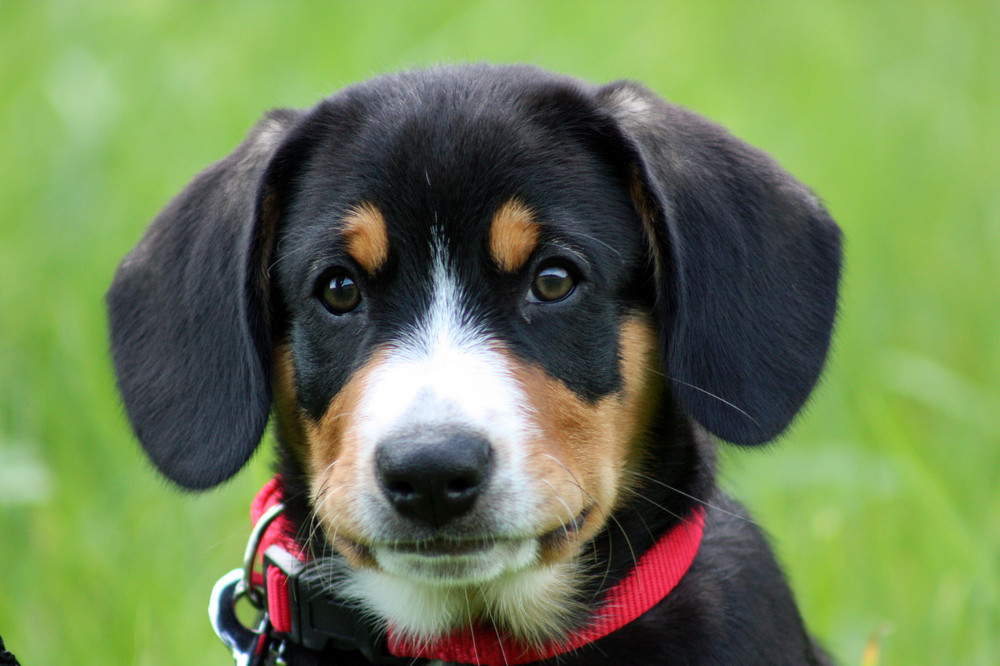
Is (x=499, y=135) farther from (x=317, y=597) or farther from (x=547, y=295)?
(x=317, y=597)

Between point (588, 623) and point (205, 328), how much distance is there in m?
1.23

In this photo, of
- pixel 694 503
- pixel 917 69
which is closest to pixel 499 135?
pixel 694 503

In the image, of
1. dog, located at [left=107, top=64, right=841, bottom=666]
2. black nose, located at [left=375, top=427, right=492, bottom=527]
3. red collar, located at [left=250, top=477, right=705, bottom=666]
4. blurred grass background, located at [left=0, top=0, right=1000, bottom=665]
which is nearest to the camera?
black nose, located at [left=375, top=427, right=492, bottom=527]

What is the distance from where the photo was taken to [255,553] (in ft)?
10.3

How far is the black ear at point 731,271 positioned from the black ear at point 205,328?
0.98 meters

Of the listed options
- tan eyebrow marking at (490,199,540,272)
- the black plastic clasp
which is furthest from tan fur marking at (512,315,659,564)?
the black plastic clasp

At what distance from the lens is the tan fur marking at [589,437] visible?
112 inches

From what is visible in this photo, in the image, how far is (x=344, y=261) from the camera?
3.04m

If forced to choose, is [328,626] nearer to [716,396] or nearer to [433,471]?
[433,471]

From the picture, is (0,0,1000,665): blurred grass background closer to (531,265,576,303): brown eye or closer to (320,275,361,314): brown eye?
(531,265,576,303): brown eye

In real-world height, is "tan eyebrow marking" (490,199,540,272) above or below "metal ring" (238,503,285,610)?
above

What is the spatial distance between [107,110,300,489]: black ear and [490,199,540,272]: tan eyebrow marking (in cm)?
62

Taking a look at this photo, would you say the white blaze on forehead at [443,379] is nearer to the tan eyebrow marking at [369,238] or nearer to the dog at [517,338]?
the dog at [517,338]

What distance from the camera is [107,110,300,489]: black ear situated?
3119 millimetres
